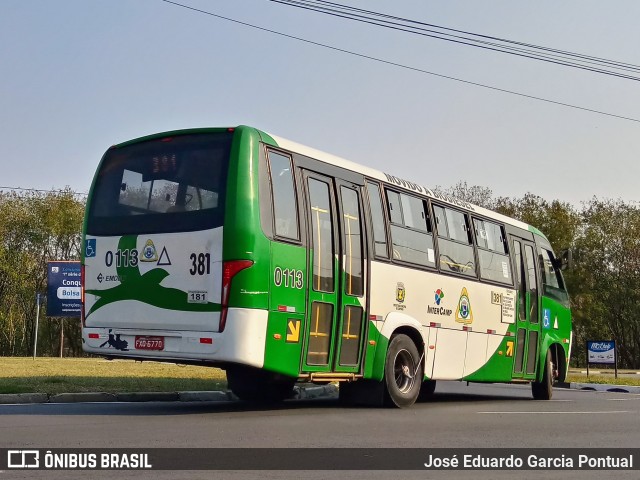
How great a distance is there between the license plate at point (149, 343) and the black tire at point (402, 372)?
351cm

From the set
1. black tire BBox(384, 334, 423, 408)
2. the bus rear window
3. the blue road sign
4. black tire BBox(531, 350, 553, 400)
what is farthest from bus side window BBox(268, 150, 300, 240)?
the blue road sign

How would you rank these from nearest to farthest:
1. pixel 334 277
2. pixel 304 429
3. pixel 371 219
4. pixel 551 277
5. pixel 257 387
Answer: pixel 304 429
pixel 334 277
pixel 371 219
pixel 257 387
pixel 551 277

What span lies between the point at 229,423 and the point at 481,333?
7.30 m

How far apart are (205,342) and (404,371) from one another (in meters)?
3.99

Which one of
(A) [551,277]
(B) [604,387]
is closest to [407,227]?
(A) [551,277]

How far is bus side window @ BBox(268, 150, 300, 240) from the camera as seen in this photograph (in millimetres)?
12086

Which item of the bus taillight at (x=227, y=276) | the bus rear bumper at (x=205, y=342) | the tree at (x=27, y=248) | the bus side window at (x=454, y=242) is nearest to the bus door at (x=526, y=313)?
the bus side window at (x=454, y=242)

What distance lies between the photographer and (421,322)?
15.0 metres

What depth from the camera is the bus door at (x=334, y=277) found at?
12.6 m

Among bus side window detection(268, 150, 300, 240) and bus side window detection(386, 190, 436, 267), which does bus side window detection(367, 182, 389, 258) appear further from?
bus side window detection(268, 150, 300, 240)

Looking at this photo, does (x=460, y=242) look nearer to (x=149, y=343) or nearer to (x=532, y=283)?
(x=532, y=283)

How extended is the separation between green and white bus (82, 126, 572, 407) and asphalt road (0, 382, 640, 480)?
72 centimetres

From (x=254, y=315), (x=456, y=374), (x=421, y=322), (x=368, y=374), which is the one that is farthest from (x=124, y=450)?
(x=456, y=374)

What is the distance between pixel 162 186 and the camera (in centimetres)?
1235
